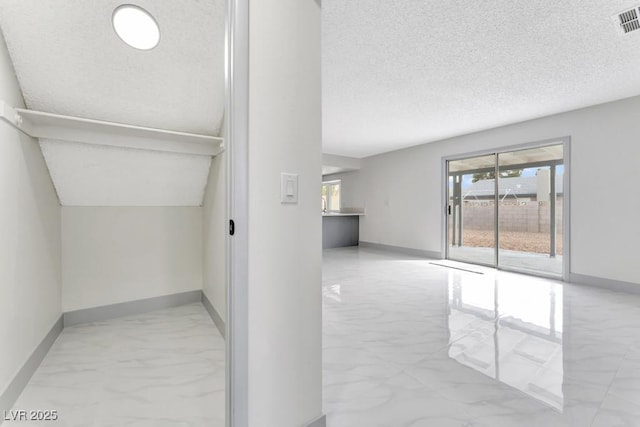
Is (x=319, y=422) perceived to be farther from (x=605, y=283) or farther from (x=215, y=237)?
(x=605, y=283)

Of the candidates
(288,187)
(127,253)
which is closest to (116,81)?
(127,253)

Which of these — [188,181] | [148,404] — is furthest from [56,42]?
[148,404]

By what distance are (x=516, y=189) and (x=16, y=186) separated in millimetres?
6016

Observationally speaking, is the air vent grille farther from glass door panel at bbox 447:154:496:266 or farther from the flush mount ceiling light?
the flush mount ceiling light

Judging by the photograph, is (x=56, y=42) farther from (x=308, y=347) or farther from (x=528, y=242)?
(x=528, y=242)

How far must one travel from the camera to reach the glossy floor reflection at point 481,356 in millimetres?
1477

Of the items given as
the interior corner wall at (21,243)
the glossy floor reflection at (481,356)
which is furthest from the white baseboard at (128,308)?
the glossy floor reflection at (481,356)

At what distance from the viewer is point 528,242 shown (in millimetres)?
5297

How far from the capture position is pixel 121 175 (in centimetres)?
243

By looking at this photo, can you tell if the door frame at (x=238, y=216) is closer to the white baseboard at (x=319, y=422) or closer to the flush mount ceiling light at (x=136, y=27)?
the white baseboard at (x=319, y=422)

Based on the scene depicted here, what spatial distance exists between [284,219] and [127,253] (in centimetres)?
226

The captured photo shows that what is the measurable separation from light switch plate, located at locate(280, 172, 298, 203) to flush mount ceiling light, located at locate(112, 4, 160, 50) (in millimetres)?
1462

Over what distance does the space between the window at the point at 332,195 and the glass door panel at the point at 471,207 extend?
3516 mm

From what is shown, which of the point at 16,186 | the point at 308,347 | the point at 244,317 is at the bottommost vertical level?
the point at 308,347
